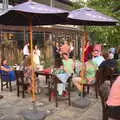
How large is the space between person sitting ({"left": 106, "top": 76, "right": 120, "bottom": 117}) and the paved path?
195 centimetres

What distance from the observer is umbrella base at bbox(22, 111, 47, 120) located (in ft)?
20.9

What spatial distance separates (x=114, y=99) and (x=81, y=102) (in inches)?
125

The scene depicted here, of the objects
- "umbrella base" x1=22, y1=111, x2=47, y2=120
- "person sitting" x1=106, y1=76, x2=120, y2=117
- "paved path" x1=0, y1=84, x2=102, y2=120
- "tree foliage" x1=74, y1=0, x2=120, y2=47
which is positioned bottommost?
"paved path" x1=0, y1=84, x2=102, y2=120

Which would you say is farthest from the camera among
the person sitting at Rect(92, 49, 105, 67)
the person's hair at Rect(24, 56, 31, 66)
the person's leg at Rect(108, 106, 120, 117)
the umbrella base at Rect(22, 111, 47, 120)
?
the person's hair at Rect(24, 56, 31, 66)

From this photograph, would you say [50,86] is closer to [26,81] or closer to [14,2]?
[26,81]

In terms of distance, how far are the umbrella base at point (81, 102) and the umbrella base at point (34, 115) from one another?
3.67ft

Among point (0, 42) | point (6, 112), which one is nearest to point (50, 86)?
point (6, 112)

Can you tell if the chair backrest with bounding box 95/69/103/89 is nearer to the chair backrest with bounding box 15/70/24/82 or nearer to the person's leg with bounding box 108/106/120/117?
the chair backrest with bounding box 15/70/24/82

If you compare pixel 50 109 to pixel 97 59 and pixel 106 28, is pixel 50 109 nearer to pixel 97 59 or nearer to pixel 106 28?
pixel 97 59

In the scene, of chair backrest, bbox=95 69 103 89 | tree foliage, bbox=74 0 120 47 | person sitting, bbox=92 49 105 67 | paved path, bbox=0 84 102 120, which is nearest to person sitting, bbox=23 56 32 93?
paved path, bbox=0 84 102 120

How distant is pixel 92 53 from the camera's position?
28.3 feet

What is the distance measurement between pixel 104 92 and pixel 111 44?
12866mm

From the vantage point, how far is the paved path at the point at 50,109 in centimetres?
653

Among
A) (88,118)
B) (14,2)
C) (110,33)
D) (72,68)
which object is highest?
(14,2)
